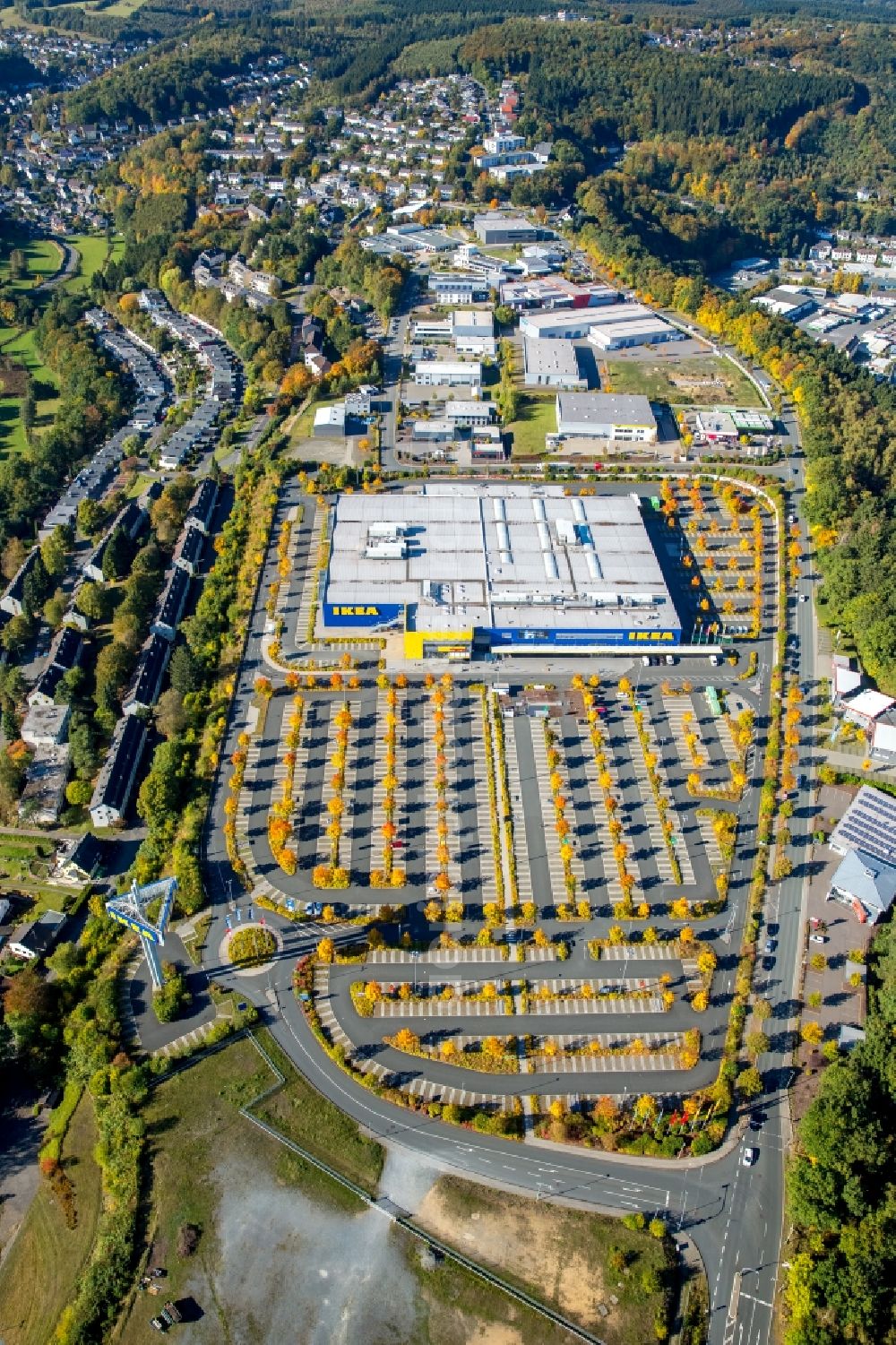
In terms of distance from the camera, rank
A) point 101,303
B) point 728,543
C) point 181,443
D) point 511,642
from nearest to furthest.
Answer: point 511,642 < point 728,543 < point 181,443 < point 101,303

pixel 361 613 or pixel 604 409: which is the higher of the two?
pixel 604 409

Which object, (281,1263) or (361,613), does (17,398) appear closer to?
(361,613)

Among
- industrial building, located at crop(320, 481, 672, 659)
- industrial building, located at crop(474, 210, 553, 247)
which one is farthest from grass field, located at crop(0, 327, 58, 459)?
industrial building, located at crop(474, 210, 553, 247)

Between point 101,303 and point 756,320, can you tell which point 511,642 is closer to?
point 756,320

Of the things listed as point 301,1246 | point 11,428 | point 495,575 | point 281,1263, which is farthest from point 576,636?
point 11,428

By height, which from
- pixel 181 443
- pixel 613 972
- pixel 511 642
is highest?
pixel 181 443

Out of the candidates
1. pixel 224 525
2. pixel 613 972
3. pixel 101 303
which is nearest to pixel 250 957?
pixel 613 972
